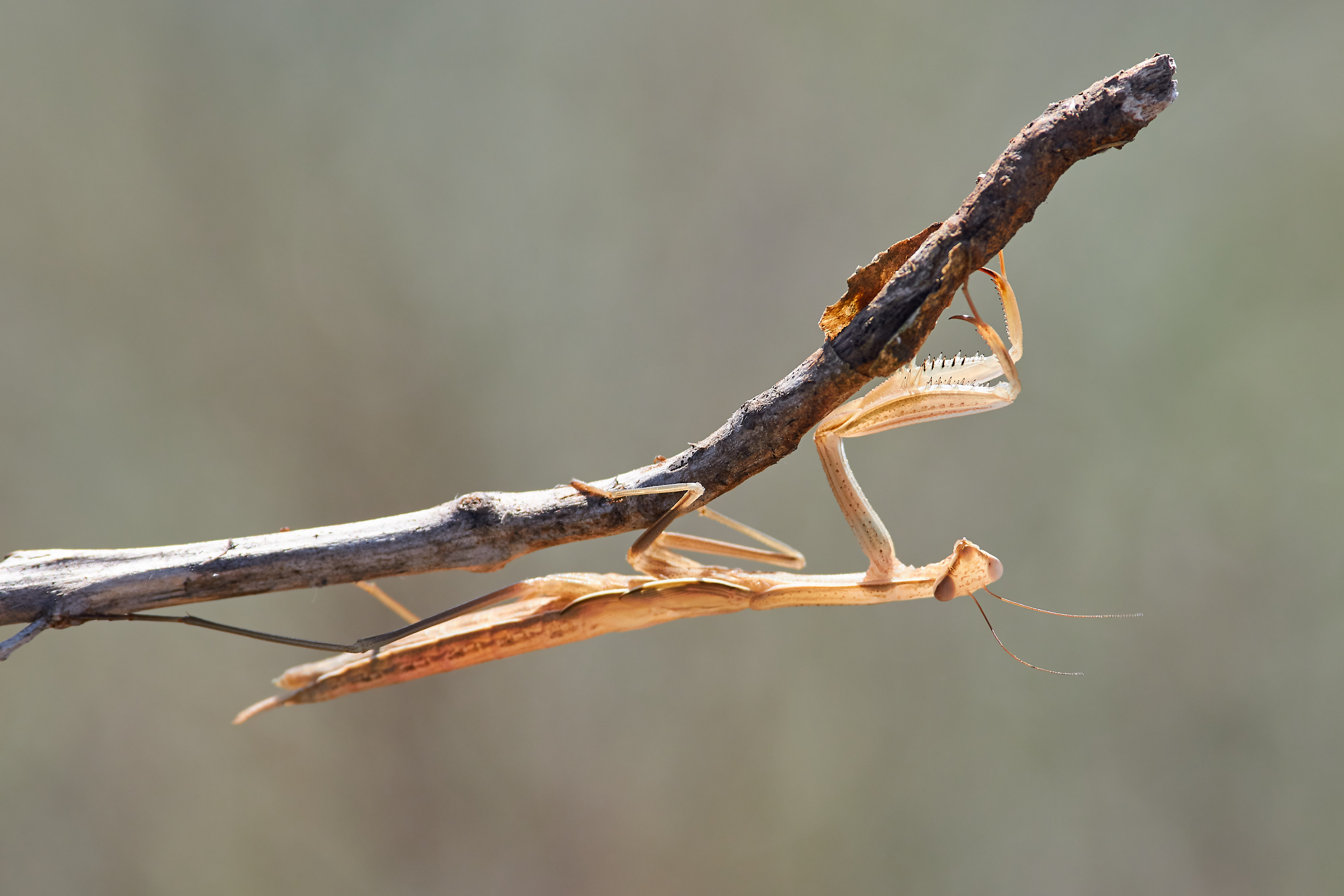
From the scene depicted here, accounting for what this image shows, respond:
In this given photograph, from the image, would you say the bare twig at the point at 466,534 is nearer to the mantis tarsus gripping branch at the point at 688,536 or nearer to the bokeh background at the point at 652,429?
the mantis tarsus gripping branch at the point at 688,536

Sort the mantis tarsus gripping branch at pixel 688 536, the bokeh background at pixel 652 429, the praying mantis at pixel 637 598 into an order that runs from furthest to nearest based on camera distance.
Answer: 1. the bokeh background at pixel 652 429
2. the praying mantis at pixel 637 598
3. the mantis tarsus gripping branch at pixel 688 536

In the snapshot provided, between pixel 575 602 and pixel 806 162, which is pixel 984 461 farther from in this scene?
pixel 575 602

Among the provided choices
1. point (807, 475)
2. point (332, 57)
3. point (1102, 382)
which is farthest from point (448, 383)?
point (1102, 382)

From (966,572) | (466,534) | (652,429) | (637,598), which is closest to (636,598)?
(637,598)

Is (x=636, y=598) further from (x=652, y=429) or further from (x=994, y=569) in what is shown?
(x=652, y=429)

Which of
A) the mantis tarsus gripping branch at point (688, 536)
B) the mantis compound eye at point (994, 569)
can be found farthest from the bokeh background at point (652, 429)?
the mantis tarsus gripping branch at point (688, 536)

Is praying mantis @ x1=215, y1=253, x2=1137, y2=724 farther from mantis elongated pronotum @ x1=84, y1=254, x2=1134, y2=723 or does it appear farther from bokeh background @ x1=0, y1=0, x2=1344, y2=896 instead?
bokeh background @ x1=0, y1=0, x2=1344, y2=896
